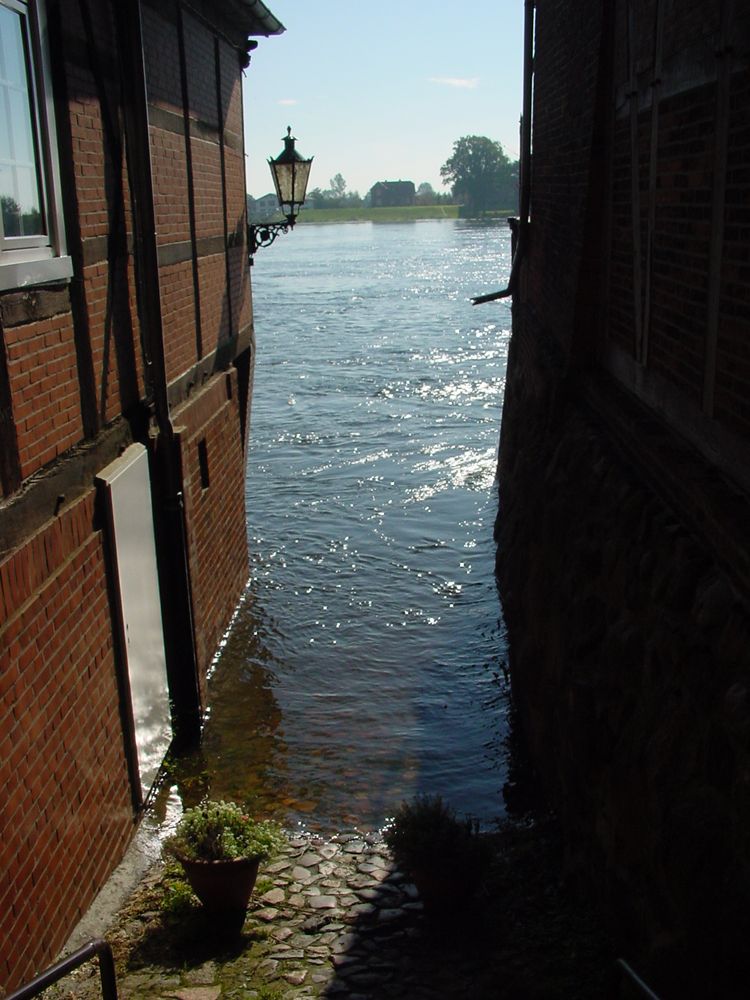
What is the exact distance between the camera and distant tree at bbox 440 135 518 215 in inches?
4995

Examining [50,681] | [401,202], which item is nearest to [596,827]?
[50,681]

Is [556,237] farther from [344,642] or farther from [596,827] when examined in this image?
[596,827]

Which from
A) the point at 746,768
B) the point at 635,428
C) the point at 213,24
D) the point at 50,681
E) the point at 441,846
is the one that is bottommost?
the point at 441,846

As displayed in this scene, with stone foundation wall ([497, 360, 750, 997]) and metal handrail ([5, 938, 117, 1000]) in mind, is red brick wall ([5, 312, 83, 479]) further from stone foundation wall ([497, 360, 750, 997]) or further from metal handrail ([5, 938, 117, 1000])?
stone foundation wall ([497, 360, 750, 997])

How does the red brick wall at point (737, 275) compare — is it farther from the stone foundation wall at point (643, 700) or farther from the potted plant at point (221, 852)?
the potted plant at point (221, 852)

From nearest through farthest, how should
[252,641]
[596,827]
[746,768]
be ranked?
[746,768]
[596,827]
[252,641]

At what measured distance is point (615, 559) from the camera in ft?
17.4

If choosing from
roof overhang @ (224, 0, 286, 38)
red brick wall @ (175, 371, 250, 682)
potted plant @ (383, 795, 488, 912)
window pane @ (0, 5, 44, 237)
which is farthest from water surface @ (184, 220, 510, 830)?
roof overhang @ (224, 0, 286, 38)

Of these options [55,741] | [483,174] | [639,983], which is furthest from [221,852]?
[483,174]

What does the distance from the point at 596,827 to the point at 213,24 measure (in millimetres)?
7975

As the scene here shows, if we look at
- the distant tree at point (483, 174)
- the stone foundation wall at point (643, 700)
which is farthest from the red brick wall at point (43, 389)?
the distant tree at point (483, 174)

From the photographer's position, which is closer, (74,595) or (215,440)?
(74,595)

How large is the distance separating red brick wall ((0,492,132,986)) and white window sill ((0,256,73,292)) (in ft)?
3.60

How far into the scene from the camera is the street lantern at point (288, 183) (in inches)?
456
